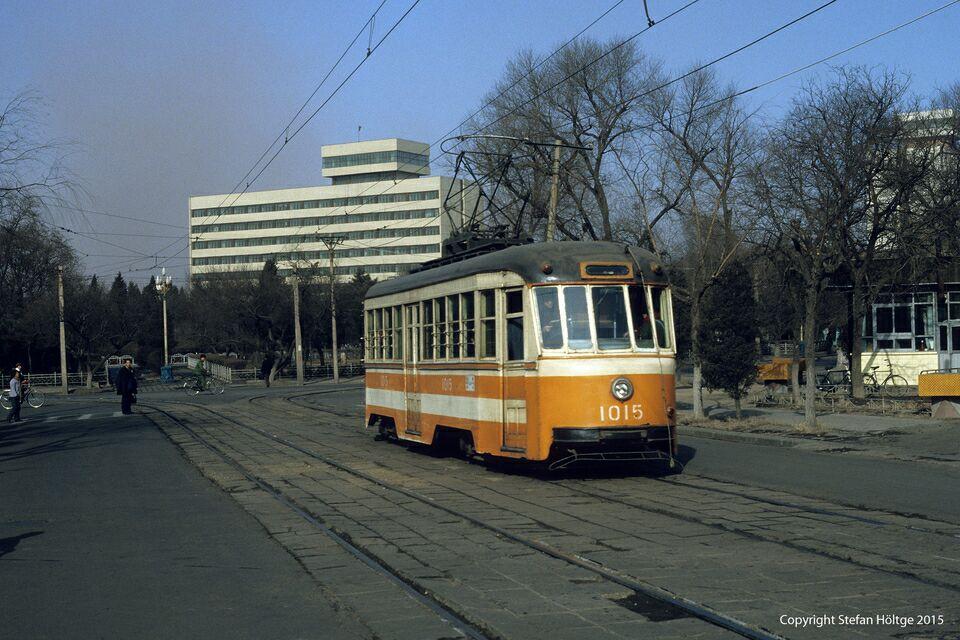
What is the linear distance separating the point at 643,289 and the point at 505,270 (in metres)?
1.78

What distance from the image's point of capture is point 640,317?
524 inches

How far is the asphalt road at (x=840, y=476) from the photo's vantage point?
10.8 meters

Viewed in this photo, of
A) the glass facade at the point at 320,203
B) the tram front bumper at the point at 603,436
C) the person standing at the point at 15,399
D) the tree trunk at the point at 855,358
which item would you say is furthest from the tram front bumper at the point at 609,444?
the glass facade at the point at 320,203

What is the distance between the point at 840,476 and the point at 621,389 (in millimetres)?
3082

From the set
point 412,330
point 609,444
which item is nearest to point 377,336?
point 412,330

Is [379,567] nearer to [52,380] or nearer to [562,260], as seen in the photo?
[562,260]

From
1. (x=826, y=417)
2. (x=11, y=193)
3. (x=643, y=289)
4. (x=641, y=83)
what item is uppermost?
(x=641, y=83)

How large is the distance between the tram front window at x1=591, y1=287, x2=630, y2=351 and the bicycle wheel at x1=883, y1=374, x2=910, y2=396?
2044cm

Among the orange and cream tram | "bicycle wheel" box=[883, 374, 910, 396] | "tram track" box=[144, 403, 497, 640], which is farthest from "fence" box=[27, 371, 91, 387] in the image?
the orange and cream tram

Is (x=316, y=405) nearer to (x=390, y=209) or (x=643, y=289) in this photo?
(x=643, y=289)

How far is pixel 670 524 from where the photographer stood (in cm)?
970

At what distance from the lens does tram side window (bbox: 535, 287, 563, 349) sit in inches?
511

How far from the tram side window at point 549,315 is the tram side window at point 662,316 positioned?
4.34 ft

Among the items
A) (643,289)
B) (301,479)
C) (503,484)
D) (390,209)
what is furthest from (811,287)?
(390,209)
